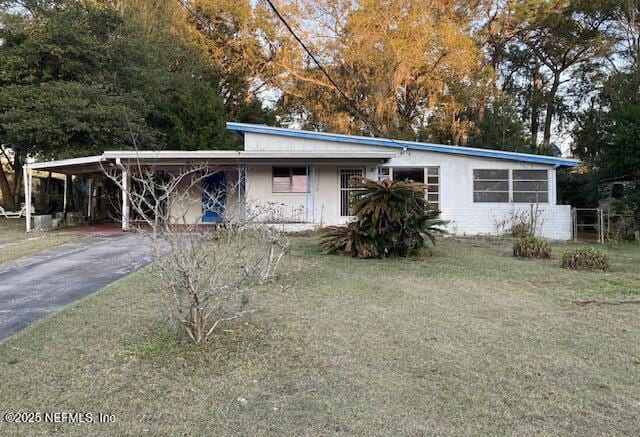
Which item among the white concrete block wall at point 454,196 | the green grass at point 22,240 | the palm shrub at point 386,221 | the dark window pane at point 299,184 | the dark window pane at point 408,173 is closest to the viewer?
the palm shrub at point 386,221

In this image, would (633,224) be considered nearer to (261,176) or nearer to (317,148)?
(317,148)

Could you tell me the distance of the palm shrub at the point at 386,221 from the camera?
30.2 ft

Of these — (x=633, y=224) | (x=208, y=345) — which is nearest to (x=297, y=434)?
(x=208, y=345)

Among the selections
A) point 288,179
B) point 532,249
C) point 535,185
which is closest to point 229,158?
point 288,179

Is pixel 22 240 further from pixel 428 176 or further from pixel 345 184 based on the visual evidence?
pixel 428 176

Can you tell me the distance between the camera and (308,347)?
420 centimetres

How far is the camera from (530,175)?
49.1ft

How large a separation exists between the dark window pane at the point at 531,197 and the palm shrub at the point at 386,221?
6.39 meters

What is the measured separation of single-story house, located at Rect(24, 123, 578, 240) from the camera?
48.0 feet

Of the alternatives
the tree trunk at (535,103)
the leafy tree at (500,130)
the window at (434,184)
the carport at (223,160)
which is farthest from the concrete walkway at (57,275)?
the tree trunk at (535,103)

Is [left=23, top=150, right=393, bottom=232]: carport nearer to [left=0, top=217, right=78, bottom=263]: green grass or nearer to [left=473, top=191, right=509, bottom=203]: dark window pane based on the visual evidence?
[left=0, top=217, right=78, bottom=263]: green grass

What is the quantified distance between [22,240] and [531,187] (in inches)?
579

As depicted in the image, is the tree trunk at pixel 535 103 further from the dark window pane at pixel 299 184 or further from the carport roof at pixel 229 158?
the dark window pane at pixel 299 184

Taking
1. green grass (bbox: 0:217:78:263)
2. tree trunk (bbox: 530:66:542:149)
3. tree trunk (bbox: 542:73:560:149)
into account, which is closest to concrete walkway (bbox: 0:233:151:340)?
green grass (bbox: 0:217:78:263)
